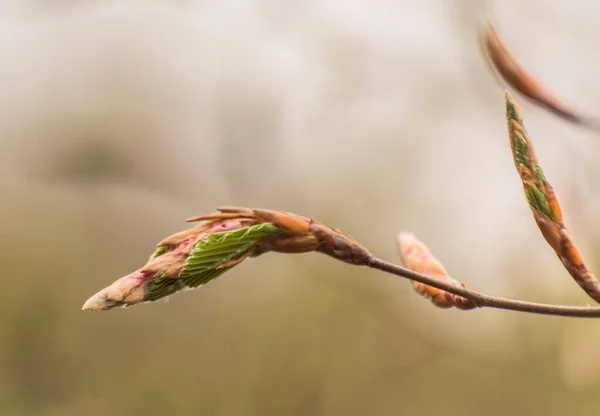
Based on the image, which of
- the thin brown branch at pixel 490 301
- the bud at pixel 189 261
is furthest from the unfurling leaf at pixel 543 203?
the bud at pixel 189 261

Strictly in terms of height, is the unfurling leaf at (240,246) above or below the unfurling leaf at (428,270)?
above

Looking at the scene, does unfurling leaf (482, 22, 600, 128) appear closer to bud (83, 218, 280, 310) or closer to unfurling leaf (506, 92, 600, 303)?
unfurling leaf (506, 92, 600, 303)

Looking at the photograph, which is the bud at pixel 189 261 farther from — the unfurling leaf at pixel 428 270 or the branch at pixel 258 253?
the unfurling leaf at pixel 428 270

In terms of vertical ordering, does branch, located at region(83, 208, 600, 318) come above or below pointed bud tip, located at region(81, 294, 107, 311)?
above

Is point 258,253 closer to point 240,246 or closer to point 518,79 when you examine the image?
point 240,246

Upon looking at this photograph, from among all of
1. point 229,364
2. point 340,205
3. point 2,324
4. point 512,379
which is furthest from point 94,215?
point 512,379

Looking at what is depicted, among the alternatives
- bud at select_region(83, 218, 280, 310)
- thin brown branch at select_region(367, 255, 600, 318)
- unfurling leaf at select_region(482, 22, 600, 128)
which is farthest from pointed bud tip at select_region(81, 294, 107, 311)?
unfurling leaf at select_region(482, 22, 600, 128)

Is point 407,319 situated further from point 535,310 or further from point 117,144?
point 535,310
